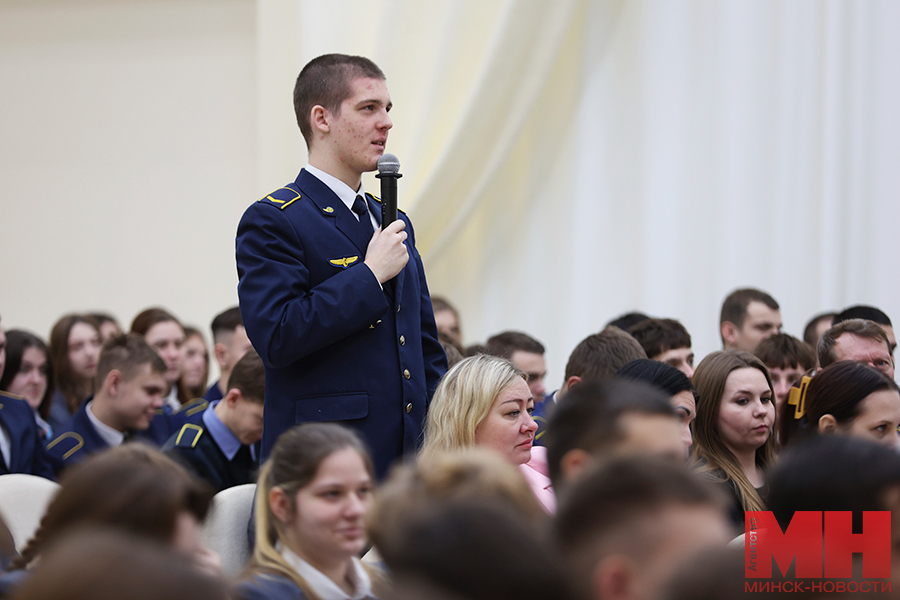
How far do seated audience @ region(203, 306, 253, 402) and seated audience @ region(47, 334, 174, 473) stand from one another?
38 cm

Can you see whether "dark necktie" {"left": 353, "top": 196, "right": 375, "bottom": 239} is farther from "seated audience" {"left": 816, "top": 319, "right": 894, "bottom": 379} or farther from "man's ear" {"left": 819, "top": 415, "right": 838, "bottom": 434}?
"seated audience" {"left": 816, "top": 319, "right": 894, "bottom": 379}

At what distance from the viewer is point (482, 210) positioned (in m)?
4.44

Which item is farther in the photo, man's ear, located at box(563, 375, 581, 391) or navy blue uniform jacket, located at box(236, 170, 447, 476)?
man's ear, located at box(563, 375, 581, 391)

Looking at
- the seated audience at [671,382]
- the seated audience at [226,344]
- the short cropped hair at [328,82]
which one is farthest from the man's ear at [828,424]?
the seated audience at [226,344]

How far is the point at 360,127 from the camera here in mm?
1945

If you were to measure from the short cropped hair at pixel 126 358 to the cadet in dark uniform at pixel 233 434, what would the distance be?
1.70 ft

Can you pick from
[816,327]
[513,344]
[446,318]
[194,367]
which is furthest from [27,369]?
[816,327]

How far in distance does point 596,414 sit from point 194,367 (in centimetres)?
337

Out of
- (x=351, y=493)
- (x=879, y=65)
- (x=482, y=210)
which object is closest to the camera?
(x=351, y=493)

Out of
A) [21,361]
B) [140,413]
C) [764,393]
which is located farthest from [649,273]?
[21,361]

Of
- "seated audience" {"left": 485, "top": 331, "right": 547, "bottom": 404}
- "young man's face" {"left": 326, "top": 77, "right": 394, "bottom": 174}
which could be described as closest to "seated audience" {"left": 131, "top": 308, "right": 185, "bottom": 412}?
"seated audience" {"left": 485, "top": 331, "right": 547, "bottom": 404}

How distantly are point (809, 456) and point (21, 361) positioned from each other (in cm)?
311

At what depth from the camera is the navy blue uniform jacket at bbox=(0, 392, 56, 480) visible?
2.88m

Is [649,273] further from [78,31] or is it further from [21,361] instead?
[78,31]
